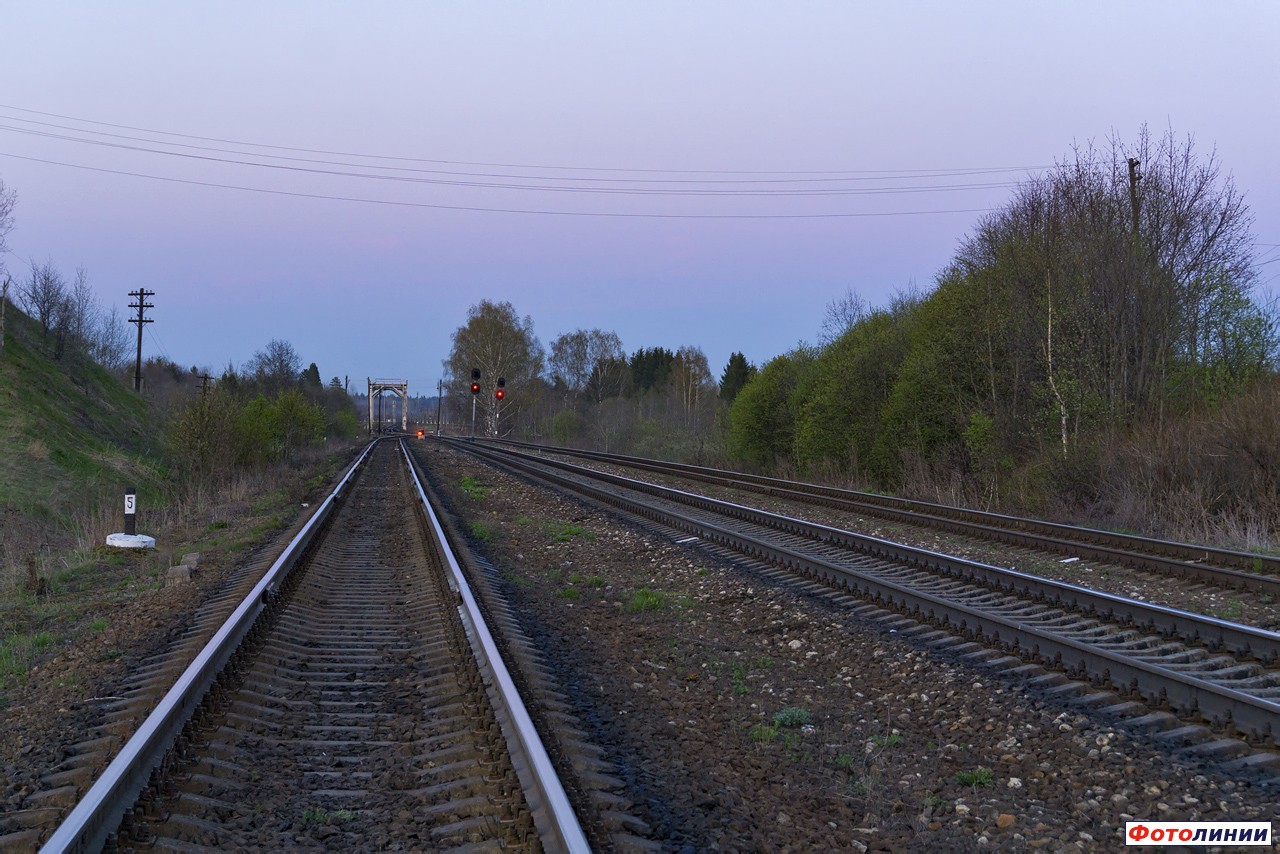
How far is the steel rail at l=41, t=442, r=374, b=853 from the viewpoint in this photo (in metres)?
3.43

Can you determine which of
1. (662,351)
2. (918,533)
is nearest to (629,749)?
(918,533)

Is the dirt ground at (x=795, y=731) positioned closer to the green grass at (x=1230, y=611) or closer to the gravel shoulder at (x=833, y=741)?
the gravel shoulder at (x=833, y=741)

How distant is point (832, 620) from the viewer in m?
8.29

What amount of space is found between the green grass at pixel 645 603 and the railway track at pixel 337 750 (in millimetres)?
1670

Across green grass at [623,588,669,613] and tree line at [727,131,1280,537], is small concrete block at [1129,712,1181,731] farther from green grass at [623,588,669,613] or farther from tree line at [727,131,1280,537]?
tree line at [727,131,1280,537]

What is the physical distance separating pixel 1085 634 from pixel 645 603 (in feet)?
12.8

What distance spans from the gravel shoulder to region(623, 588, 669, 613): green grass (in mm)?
26

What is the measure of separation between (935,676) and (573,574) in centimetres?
578

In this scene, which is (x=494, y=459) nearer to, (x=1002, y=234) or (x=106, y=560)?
(x=1002, y=234)

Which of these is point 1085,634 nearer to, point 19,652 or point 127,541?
point 19,652

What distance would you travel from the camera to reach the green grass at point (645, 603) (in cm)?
919

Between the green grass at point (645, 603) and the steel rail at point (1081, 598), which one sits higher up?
the steel rail at point (1081, 598)

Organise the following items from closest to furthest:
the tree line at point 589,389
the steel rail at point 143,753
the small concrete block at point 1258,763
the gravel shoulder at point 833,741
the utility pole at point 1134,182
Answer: the steel rail at point 143,753, the gravel shoulder at point 833,741, the small concrete block at point 1258,763, the utility pole at point 1134,182, the tree line at point 589,389

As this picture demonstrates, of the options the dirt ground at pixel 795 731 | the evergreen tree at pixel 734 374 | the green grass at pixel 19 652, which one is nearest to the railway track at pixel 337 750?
the dirt ground at pixel 795 731
